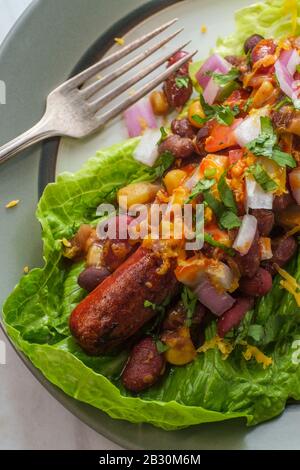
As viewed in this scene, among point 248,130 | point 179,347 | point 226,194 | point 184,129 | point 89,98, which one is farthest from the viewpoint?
point 89,98

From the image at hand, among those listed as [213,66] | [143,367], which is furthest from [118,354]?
[213,66]

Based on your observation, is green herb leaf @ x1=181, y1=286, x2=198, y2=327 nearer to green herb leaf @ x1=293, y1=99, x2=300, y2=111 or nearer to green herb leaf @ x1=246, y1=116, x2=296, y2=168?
green herb leaf @ x1=246, y1=116, x2=296, y2=168

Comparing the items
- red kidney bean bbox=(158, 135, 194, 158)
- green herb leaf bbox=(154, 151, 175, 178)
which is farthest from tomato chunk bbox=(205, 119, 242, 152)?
green herb leaf bbox=(154, 151, 175, 178)

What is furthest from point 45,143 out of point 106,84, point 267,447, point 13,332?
point 267,447

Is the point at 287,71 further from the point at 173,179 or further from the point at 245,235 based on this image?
the point at 245,235

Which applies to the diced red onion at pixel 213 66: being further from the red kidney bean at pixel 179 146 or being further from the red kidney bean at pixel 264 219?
the red kidney bean at pixel 264 219
